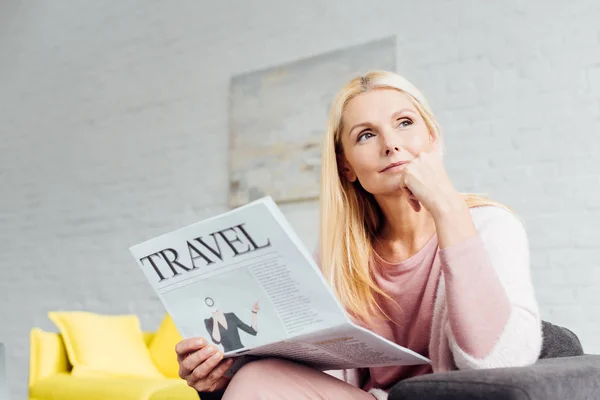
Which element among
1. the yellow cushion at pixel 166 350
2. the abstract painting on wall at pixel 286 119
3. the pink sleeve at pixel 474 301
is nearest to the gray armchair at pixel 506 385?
the pink sleeve at pixel 474 301

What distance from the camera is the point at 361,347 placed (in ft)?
3.78

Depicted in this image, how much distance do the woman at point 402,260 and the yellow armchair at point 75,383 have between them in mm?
1285

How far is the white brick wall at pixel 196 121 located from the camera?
10.1 feet

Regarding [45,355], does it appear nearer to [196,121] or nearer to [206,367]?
[196,121]

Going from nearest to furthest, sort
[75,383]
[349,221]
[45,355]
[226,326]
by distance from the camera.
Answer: [226,326] → [349,221] → [75,383] → [45,355]

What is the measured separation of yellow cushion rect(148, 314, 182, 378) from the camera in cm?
345

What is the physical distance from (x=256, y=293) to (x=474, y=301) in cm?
34

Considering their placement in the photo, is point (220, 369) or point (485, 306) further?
point (220, 369)

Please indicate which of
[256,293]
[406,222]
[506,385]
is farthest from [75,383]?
[506,385]

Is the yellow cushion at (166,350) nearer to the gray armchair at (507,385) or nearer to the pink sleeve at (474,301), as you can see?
the pink sleeve at (474,301)

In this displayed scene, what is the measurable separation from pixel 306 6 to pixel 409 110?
8.94ft

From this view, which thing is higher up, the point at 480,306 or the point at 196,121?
the point at 196,121

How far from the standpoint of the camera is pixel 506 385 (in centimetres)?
86

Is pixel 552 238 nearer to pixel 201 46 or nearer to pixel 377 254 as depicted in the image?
pixel 377 254
